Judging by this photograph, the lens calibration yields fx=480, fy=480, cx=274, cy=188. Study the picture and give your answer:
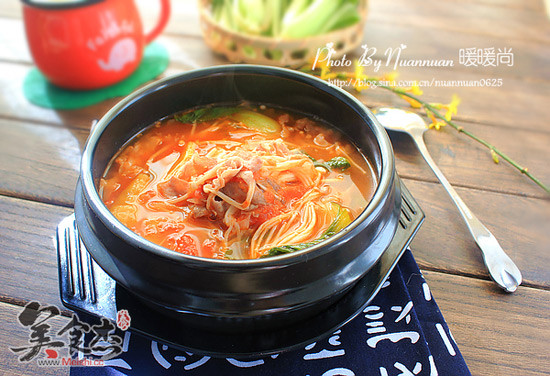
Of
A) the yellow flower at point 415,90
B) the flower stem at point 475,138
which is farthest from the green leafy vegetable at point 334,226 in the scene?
the yellow flower at point 415,90

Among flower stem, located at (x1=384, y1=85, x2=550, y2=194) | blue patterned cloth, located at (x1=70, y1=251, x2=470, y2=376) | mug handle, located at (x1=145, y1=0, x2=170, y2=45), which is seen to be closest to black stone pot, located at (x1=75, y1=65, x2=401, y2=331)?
blue patterned cloth, located at (x1=70, y1=251, x2=470, y2=376)

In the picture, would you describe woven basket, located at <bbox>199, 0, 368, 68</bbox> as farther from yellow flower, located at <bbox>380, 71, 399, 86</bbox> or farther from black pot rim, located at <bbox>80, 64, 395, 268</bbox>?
black pot rim, located at <bbox>80, 64, 395, 268</bbox>

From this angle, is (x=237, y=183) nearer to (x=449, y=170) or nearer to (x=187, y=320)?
(x=187, y=320)

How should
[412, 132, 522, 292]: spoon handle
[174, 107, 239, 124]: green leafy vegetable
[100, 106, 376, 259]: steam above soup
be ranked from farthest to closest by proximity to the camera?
[174, 107, 239, 124]: green leafy vegetable < [412, 132, 522, 292]: spoon handle < [100, 106, 376, 259]: steam above soup

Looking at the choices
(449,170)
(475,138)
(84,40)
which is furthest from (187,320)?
(84,40)

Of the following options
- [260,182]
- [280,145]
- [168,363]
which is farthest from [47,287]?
[280,145]

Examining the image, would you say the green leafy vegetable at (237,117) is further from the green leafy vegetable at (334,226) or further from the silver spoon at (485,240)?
the silver spoon at (485,240)

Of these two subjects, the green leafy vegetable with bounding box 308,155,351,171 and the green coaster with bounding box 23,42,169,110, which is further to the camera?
the green coaster with bounding box 23,42,169,110
